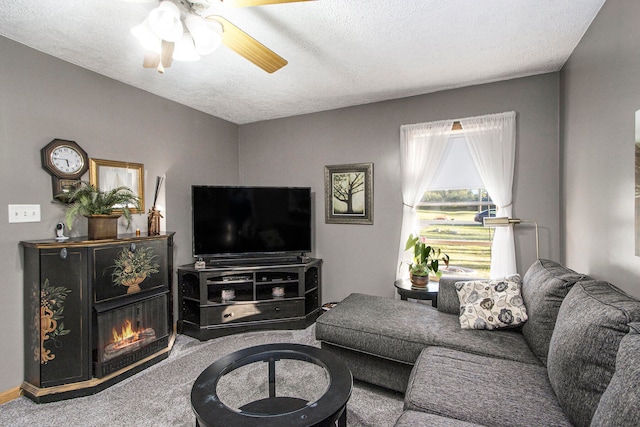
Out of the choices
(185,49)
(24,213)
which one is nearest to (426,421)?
(185,49)

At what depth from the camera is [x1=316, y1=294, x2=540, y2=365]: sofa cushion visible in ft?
6.07

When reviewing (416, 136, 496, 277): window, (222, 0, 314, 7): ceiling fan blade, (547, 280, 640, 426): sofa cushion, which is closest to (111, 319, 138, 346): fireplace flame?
(222, 0, 314, 7): ceiling fan blade

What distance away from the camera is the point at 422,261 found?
296 cm

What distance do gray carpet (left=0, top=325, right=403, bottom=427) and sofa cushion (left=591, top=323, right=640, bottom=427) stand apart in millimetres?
1263

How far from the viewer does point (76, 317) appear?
7.32ft

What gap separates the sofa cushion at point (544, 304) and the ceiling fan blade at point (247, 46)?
6.90 feet

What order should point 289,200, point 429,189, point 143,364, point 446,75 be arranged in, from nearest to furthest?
point 143,364
point 446,75
point 429,189
point 289,200

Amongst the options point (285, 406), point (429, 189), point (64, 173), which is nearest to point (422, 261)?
point (429, 189)

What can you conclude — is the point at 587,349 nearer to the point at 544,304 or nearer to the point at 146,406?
the point at 544,304

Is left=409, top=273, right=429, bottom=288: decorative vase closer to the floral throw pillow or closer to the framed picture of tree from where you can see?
the floral throw pillow

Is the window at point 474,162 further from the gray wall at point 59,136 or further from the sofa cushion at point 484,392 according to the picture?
the gray wall at point 59,136

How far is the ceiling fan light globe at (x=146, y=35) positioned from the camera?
1502 millimetres

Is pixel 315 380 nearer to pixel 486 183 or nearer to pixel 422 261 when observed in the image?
pixel 422 261

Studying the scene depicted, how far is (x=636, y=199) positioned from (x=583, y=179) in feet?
2.58
